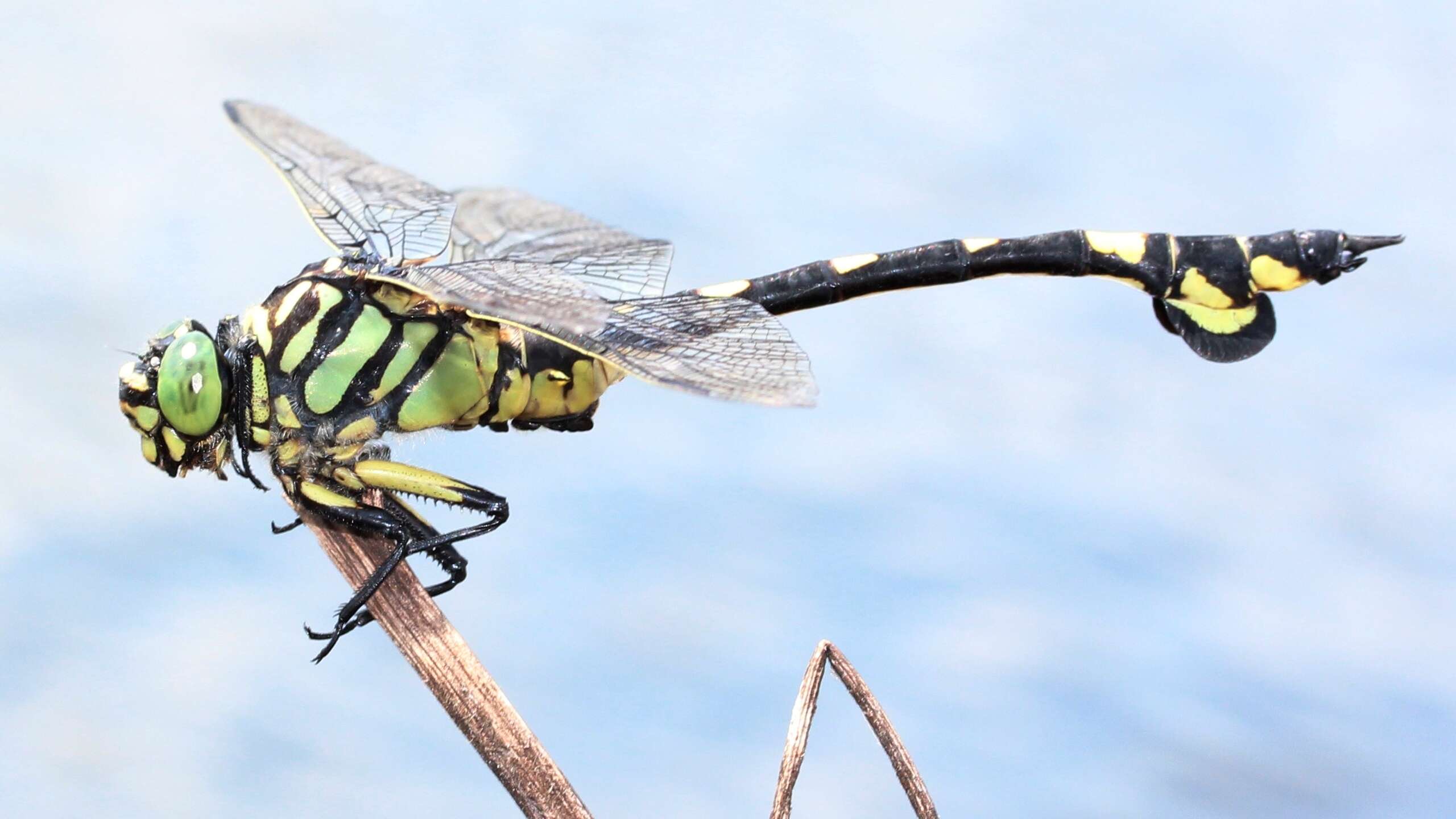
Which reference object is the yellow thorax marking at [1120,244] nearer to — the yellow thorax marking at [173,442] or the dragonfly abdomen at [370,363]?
the dragonfly abdomen at [370,363]

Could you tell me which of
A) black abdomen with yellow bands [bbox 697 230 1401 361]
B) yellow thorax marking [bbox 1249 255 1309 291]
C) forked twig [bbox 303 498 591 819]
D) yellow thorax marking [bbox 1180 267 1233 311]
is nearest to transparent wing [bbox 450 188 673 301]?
black abdomen with yellow bands [bbox 697 230 1401 361]

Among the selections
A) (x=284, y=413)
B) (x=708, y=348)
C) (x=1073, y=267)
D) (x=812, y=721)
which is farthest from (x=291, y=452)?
(x=1073, y=267)

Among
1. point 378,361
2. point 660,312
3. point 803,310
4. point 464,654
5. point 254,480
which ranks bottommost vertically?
point 464,654

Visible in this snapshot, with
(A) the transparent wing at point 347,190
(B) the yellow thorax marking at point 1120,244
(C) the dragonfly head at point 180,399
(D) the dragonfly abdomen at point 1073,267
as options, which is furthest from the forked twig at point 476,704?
(B) the yellow thorax marking at point 1120,244

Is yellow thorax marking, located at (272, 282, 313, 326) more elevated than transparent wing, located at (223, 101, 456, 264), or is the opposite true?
transparent wing, located at (223, 101, 456, 264)

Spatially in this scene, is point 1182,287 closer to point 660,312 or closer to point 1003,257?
point 1003,257

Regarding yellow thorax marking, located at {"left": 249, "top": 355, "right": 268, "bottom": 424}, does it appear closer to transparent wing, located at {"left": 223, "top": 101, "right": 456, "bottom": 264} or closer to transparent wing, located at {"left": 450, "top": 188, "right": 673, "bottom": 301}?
transparent wing, located at {"left": 223, "top": 101, "right": 456, "bottom": 264}

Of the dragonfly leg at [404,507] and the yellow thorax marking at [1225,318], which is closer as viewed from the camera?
the dragonfly leg at [404,507]

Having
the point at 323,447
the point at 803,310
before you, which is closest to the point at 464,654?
the point at 323,447
